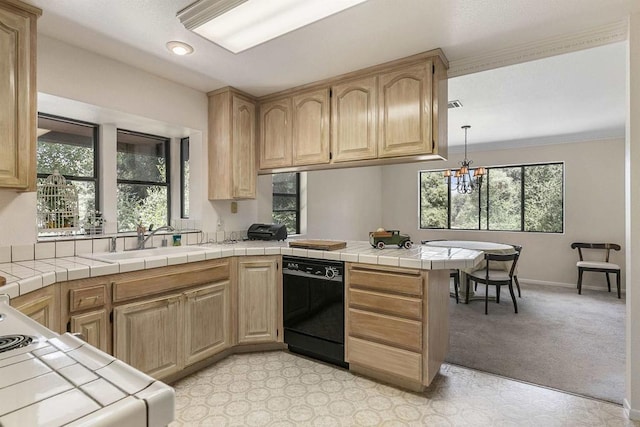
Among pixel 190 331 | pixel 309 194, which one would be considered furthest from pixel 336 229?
pixel 190 331

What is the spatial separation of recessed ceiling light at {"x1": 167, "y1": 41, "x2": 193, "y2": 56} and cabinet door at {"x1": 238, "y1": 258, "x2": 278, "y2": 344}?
1.61 m

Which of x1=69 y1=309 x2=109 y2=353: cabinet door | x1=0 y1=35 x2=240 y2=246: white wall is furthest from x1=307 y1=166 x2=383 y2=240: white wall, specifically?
x1=69 y1=309 x2=109 y2=353: cabinet door

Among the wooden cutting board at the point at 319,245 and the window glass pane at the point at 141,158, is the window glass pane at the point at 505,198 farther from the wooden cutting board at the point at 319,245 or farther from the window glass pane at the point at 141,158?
the window glass pane at the point at 141,158

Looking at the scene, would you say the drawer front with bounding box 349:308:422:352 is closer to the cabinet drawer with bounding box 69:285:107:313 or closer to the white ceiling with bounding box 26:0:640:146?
the cabinet drawer with bounding box 69:285:107:313

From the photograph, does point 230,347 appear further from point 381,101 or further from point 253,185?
point 381,101

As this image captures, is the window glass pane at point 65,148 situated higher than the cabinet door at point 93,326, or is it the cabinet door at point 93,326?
the window glass pane at point 65,148

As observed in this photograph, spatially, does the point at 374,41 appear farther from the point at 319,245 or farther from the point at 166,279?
the point at 166,279

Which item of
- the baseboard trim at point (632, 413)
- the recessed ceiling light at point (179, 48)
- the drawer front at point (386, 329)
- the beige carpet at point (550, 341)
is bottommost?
the beige carpet at point (550, 341)

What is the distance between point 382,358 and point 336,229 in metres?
2.87

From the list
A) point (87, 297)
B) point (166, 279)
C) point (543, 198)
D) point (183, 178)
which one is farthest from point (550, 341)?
point (183, 178)

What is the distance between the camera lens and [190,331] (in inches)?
92.5

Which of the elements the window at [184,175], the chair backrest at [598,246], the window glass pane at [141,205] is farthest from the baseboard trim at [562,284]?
the window glass pane at [141,205]

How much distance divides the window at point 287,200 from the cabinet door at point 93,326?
253 centimetres

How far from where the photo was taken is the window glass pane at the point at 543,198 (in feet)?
18.0
